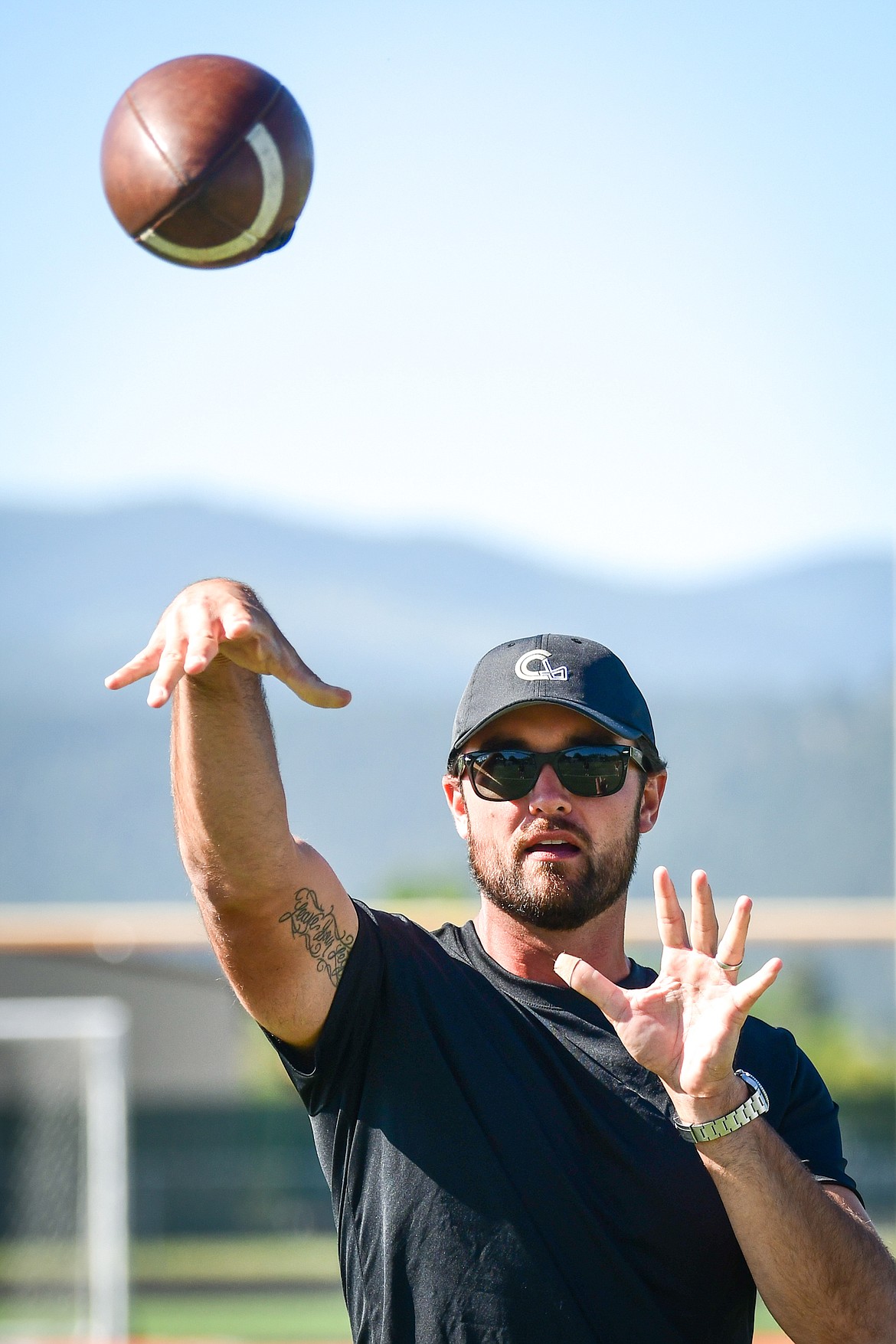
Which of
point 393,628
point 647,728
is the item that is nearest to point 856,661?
point 393,628

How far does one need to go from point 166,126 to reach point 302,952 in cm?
156

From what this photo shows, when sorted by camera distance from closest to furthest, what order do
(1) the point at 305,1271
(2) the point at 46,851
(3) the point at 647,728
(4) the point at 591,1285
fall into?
(4) the point at 591,1285, (3) the point at 647,728, (1) the point at 305,1271, (2) the point at 46,851

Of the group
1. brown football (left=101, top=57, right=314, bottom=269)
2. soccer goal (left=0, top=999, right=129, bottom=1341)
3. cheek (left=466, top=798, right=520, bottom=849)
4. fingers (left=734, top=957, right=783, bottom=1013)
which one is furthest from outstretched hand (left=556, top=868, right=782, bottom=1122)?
soccer goal (left=0, top=999, right=129, bottom=1341)

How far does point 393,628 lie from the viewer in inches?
5182

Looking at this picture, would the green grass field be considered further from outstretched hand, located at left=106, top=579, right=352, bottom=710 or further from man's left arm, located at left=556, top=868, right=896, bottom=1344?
outstretched hand, located at left=106, top=579, right=352, bottom=710

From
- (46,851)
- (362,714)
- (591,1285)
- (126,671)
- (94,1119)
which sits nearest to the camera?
(126,671)

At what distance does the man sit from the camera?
92.3 inches

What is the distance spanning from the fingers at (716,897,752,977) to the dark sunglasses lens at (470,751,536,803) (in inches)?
15.8

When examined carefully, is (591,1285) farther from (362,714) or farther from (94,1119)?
(362,714)

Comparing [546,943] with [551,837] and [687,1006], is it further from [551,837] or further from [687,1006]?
[687,1006]

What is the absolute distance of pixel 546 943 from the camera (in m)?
2.64

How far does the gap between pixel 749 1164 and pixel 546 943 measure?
19.2 inches

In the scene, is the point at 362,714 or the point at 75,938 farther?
the point at 362,714

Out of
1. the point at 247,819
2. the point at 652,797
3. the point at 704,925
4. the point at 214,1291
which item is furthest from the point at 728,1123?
the point at 214,1291
